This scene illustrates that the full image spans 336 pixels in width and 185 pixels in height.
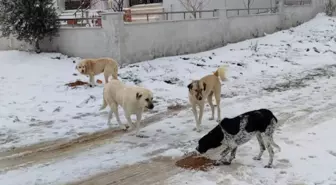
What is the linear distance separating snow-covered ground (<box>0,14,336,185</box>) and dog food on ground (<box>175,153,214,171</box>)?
0.57ft

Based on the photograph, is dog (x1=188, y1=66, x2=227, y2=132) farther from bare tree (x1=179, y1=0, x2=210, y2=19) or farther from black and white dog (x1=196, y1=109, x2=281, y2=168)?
bare tree (x1=179, y1=0, x2=210, y2=19)

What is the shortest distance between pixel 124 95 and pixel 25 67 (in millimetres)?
7693

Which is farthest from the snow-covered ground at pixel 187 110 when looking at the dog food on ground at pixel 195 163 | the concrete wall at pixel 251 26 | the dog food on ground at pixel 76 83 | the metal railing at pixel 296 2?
the metal railing at pixel 296 2

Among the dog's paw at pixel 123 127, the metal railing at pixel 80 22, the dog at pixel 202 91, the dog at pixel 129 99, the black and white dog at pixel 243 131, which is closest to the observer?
the black and white dog at pixel 243 131

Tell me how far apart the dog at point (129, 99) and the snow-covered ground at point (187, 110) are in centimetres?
45

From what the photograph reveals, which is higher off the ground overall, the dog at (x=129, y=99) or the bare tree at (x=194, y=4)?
the bare tree at (x=194, y=4)

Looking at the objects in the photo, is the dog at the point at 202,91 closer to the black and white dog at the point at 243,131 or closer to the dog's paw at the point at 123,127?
the dog's paw at the point at 123,127

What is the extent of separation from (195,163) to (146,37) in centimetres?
954

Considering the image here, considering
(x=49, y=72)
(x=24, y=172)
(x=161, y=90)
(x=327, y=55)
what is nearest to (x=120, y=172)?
(x=24, y=172)

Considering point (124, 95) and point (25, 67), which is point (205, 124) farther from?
point (25, 67)

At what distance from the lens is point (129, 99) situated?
7.31 m

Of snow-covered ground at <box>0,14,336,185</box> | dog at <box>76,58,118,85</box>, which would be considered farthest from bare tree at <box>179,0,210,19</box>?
Result: dog at <box>76,58,118,85</box>

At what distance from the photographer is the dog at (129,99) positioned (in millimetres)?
7156

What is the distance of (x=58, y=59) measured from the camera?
14703 mm
